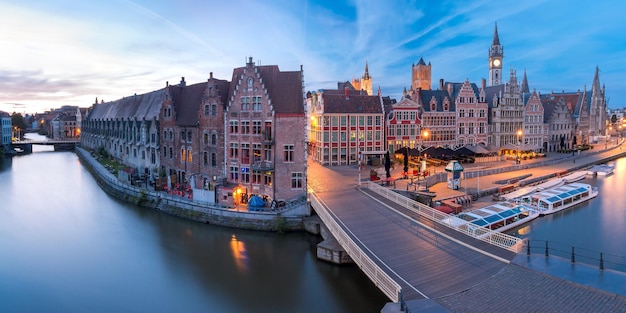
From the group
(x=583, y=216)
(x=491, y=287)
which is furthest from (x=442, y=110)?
(x=491, y=287)

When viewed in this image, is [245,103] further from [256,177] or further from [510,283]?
[510,283]

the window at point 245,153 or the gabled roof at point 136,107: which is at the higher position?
the gabled roof at point 136,107

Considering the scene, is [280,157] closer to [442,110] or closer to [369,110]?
[369,110]

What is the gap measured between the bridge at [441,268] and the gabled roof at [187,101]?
1942 centimetres

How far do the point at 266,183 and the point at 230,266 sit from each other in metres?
10.3

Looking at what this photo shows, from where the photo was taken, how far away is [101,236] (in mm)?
28656

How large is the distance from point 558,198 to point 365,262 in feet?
81.7

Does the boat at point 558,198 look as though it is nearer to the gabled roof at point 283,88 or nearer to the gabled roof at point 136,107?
the gabled roof at point 283,88

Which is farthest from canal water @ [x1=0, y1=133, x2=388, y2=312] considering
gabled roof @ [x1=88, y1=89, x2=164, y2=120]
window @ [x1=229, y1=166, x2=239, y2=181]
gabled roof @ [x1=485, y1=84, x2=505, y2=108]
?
gabled roof @ [x1=485, y1=84, x2=505, y2=108]

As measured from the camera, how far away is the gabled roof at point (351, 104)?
1891 inches

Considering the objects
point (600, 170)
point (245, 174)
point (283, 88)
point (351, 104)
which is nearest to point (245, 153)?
point (245, 174)

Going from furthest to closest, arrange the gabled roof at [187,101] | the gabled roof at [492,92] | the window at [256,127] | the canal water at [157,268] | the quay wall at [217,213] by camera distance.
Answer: the gabled roof at [492,92] → the gabled roof at [187,101] → the window at [256,127] → the quay wall at [217,213] → the canal water at [157,268]

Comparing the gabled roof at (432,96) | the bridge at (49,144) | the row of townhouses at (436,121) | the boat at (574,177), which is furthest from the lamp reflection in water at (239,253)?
A: the bridge at (49,144)

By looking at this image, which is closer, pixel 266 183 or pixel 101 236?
pixel 101 236
